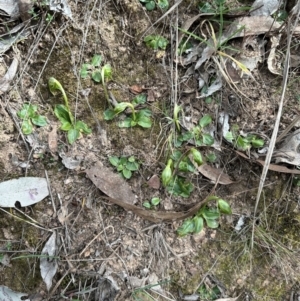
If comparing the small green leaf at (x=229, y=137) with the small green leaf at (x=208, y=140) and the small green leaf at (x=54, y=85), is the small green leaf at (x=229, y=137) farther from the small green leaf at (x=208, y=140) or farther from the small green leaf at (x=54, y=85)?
the small green leaf at (x=54, y=85)

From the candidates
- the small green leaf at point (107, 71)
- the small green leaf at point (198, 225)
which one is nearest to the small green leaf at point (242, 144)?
the small green leaf at point (198, 225)

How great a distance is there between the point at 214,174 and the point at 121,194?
1.34 ft

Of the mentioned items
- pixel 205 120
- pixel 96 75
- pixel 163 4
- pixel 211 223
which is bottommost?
pixel 211 223

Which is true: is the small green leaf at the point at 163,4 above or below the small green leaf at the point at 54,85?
above

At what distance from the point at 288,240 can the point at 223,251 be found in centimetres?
29

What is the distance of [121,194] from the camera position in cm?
173

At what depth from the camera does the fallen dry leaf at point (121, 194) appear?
5.64 ft

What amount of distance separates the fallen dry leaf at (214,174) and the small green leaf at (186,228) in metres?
0.20

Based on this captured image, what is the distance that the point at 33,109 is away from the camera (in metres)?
1.70

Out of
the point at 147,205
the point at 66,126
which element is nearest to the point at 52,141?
the point at 66,126

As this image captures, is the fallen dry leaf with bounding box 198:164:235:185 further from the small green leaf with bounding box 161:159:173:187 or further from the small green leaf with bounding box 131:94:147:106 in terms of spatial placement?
the small green leaf with bounding box 131:94:147:106

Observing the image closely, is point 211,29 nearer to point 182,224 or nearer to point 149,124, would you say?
point 149,124

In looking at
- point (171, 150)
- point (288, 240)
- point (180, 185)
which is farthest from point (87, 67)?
point (288, 240)

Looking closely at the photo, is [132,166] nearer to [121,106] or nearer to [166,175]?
[166,175]
